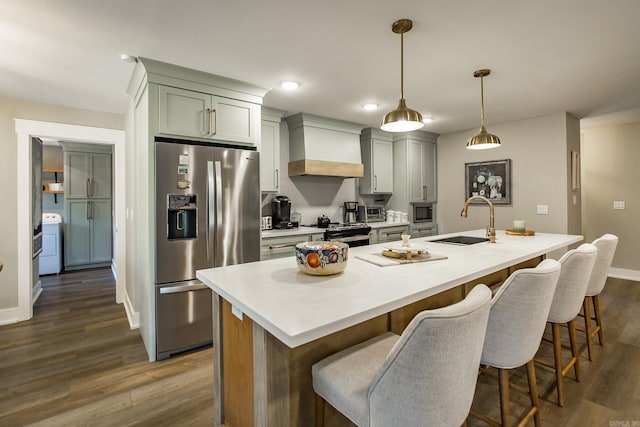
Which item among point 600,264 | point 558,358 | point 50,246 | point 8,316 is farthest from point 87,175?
point 600,264

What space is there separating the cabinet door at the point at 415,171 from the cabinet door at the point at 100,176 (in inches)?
207

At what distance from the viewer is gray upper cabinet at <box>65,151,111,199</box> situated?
17.6 ft

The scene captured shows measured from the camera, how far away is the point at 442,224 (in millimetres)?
5336

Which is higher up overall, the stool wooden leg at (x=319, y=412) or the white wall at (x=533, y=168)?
the white wall at (x=533, y=168)

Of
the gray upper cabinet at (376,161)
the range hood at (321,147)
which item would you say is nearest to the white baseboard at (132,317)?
the range hood at (321,147)

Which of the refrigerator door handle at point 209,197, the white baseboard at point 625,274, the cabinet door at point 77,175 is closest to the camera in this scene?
the refrigerator door handle at point 209,197

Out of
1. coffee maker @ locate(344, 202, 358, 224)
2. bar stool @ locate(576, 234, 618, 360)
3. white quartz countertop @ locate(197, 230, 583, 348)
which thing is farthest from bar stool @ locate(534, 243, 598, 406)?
coffee maker @ locate(344, 202, 358, 224)

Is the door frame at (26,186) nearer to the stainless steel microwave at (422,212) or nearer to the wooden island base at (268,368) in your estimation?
the wooden island base at (268,368)

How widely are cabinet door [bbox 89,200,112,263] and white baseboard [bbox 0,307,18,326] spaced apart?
8.39ft

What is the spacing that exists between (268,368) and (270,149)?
289cm

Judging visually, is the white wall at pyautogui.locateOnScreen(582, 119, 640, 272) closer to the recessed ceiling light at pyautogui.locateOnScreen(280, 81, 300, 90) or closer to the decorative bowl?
the recessed ceiling light at pyautogui.locateOnScreen(280, 81, 300, 90)

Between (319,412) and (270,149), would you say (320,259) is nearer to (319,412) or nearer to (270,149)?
(319,412)

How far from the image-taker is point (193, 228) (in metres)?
2.61

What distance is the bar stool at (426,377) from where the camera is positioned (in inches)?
33.9
